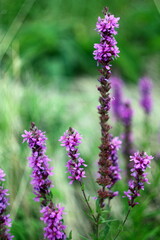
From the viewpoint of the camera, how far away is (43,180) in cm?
152

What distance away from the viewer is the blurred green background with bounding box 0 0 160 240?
110 inches

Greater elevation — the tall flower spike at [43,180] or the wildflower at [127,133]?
the wildflower at [127,133]

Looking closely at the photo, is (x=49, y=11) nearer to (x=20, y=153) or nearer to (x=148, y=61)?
(x=148, y=61)

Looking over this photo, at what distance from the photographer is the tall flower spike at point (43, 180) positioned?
1456 millimetres

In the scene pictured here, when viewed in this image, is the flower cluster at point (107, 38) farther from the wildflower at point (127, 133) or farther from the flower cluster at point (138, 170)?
the wildflower at point (127, 133)

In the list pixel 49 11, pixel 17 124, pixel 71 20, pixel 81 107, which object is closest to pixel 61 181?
pixel 17 124

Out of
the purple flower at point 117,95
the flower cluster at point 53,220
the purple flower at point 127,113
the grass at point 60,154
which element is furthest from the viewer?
the purple flower at point 117,95

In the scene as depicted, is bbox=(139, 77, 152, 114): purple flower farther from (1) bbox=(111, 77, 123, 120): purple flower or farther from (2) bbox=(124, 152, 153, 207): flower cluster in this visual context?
(2) bbox=(124, 152, 153, 207): flower cluster

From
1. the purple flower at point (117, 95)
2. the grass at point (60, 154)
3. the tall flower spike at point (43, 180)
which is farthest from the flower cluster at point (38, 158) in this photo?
the purple flower at point (117, 95)

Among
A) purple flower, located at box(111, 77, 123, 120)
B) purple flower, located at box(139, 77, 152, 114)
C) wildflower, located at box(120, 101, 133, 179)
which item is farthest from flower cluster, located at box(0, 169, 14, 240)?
purple flower, located at box(139, 77, 152, 114)

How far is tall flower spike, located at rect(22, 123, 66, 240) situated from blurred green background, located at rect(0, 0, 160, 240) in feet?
2.67

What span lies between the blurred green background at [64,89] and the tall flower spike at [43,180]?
32.0 inches

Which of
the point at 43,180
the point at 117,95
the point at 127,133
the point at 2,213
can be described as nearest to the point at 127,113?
the point at 127,133

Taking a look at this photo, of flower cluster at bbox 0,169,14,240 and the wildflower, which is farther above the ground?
the wildflower
